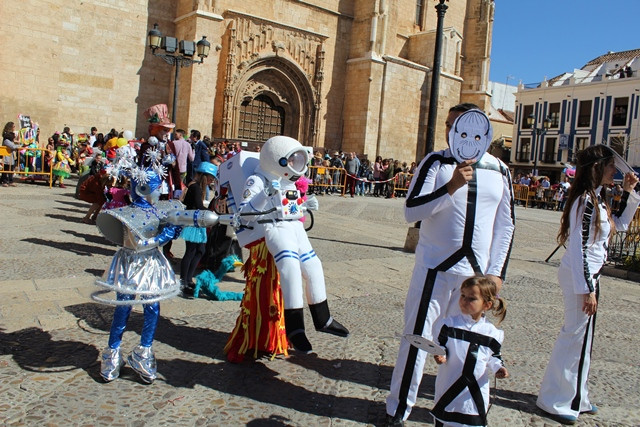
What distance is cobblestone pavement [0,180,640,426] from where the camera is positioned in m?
3.10

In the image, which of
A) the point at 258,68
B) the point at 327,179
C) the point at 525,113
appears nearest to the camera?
the point at 327,179

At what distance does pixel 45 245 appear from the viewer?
7.12 metres

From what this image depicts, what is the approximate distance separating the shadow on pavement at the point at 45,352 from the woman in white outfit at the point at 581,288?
2952 mm

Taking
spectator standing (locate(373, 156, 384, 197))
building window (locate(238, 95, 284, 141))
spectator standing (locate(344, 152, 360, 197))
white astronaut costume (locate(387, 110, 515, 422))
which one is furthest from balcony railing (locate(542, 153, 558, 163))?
white astronaut costume (locate(387, 110, 515, 422))

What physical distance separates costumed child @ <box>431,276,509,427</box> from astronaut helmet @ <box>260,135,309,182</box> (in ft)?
5.29

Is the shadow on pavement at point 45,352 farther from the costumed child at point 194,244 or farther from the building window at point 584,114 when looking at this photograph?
the building window at point 584,114

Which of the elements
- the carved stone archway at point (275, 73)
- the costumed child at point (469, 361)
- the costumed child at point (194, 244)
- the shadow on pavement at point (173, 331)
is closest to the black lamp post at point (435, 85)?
the costumed child at point (194, 244)

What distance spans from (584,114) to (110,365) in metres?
45.2

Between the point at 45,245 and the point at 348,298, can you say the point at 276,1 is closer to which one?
the point at 45,245

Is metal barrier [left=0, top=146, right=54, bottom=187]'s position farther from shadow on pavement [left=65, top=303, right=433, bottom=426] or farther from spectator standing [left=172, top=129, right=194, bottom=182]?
shadow on pavement [left=65, top=303, right=433, bottom=426]

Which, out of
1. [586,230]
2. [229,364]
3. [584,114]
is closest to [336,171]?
[229,364]

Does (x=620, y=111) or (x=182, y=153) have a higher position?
(x=620, y=111)

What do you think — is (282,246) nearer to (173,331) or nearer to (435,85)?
(173,331)

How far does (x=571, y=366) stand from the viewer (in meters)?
3.37
